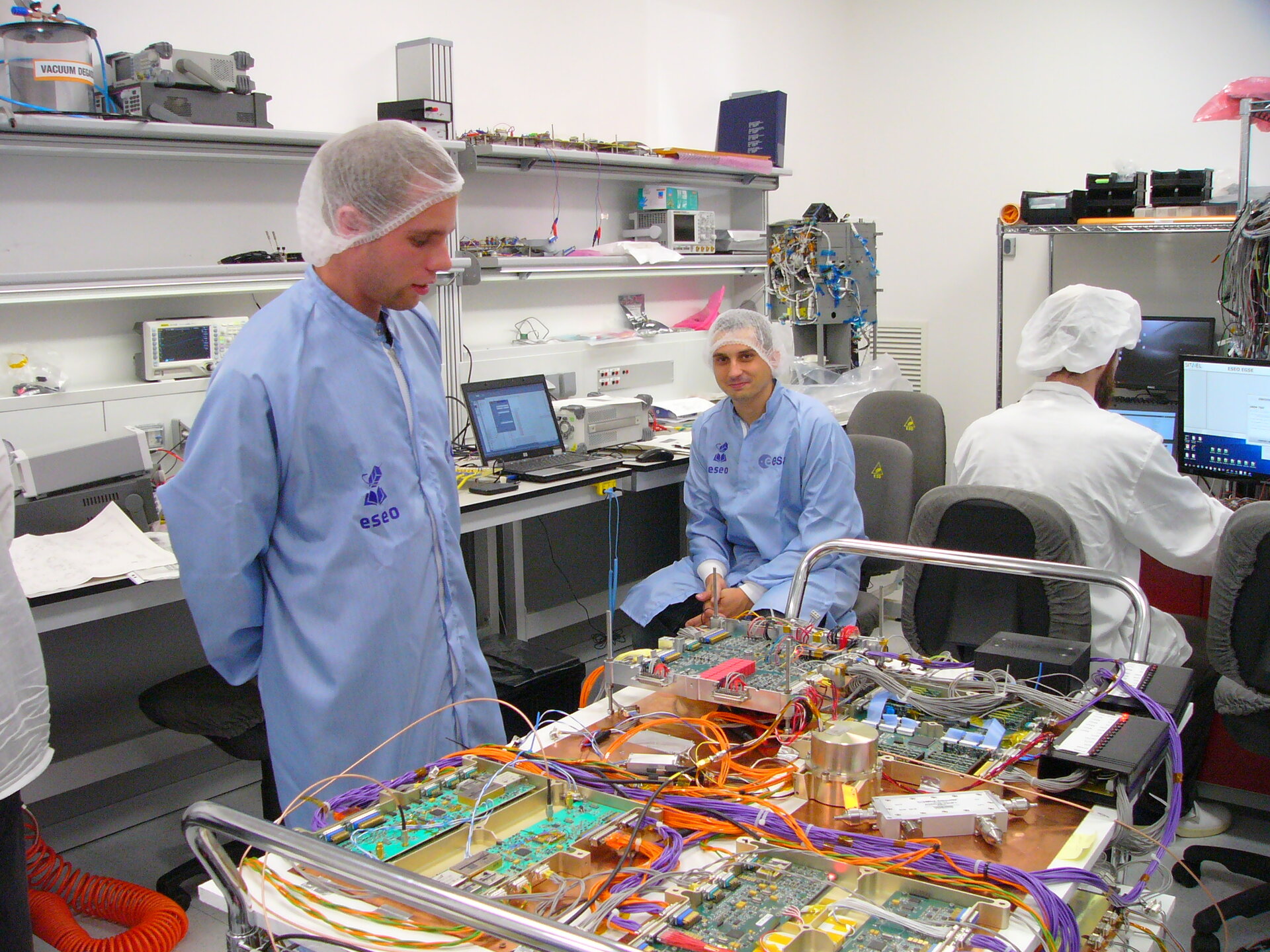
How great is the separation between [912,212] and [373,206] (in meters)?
4.25

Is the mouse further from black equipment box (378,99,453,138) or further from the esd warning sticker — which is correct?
the esd warning sticker

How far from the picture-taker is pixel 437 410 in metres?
1.87

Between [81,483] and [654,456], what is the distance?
5.63ft

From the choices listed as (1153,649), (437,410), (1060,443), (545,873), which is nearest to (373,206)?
(437,410)

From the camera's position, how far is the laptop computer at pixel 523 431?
3322mm

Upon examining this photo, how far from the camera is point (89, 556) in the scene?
227cm

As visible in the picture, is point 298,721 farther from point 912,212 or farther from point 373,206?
point 912,212

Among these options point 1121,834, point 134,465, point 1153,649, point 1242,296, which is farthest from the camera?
point 1242,296

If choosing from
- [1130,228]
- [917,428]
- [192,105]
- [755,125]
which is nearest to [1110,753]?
[192,105]

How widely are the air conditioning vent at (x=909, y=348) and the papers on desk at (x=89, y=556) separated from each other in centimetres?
401

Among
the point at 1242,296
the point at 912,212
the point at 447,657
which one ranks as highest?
the point at 912,212

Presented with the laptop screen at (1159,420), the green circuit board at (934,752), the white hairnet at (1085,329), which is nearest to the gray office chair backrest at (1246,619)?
the white hairnet at (1085,329)

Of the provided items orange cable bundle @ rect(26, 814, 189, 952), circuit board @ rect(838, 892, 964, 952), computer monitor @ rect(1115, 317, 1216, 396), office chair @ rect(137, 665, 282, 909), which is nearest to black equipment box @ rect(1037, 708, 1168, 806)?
circuit board @ rect(838, 892, 964, 952)

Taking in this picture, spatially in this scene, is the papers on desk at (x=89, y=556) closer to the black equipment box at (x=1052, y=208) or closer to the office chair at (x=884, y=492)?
the office chair at (x=884, y=492)
